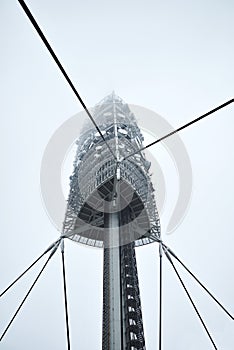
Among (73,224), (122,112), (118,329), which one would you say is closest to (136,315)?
(118,329)

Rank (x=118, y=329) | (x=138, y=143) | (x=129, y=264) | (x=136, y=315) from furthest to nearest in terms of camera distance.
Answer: (x=138, y=143)
(x=129, y=264)
(x=136, y=315)
(x=118, y=329)

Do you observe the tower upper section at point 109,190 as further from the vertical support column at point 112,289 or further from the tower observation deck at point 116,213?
the vertical support column at point 112,289

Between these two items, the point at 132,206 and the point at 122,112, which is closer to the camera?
the point at 132,206

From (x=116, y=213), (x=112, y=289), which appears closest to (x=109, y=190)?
(x=116, y=213)

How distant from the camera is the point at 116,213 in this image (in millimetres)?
29906

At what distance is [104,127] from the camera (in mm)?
36344

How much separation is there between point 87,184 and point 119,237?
7132 mm

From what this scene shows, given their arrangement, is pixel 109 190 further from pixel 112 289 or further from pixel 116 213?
pixel 112 289

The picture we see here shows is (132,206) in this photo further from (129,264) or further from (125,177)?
(129,264)

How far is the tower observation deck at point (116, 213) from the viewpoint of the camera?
23.2m

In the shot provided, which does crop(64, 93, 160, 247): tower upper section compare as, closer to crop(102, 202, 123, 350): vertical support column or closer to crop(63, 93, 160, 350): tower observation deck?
crop(63, 93, 160, 350): tower observation deck

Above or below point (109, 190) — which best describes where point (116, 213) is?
below

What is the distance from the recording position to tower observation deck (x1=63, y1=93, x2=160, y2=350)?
76.1 feet

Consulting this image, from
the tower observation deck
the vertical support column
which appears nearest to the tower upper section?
the tower observation deck
